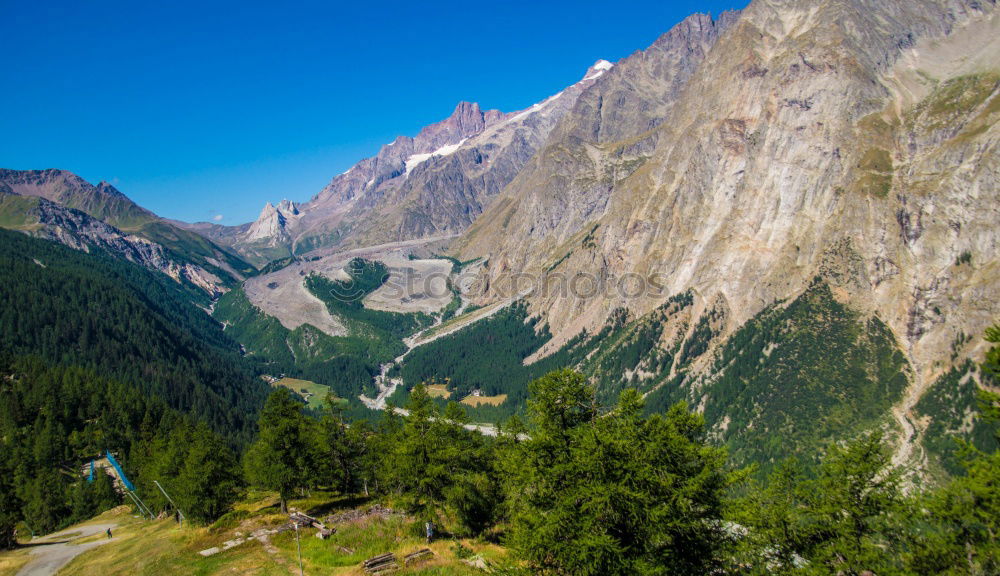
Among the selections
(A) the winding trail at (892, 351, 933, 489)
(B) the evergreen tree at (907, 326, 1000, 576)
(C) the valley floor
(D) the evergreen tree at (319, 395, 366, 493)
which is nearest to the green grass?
(C) the valley floor

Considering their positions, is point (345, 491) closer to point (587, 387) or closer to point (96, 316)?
point (587, 387)

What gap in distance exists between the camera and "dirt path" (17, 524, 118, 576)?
160ft

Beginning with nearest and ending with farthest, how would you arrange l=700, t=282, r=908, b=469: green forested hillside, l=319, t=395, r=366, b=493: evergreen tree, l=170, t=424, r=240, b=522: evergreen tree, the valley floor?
the valley floor
l=170, t=424, r=240, b=522: evergreen tree
l=319, t=395, r=366, b=493: evergreen tree
l=700, t=282, r=908, b=469: green forested hillside

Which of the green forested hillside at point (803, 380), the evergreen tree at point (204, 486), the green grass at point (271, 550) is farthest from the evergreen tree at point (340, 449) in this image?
the green forested hillside at point (803, 380)

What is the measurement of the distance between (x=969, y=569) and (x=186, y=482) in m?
60.6

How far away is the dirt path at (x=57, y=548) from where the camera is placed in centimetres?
4875

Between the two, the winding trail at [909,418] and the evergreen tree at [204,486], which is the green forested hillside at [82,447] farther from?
the winding trail at [909,418]

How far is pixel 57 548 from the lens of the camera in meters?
57.5

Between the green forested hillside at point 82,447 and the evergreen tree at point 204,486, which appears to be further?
the green forested hillside at point 82,447

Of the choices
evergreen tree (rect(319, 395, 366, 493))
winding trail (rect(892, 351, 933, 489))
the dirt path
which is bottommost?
winding trail (rect(892, 351, 933, 489))

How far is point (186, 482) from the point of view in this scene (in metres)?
50.4

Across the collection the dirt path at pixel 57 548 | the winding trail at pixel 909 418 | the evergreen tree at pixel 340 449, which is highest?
the evergreen tree at pixel 340 449

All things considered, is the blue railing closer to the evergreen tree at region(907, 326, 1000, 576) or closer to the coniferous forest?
the coniferous forest

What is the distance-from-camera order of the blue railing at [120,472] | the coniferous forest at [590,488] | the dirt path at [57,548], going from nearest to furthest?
1. the coniferous forest at [590,488]
2. the dirt path at [57,548]
3. the blue railing at [120,472]
